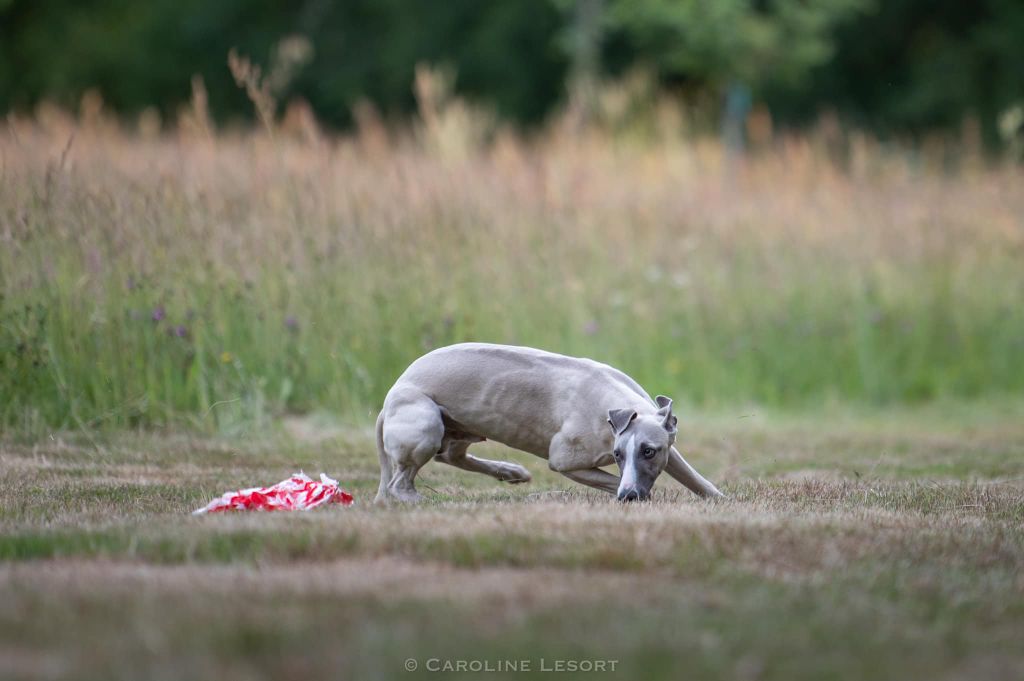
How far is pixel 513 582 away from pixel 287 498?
2198mm

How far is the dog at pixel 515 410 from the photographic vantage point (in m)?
6.29

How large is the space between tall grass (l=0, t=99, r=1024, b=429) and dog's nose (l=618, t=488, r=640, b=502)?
12.1ft

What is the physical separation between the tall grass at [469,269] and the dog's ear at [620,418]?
3586 millimetres

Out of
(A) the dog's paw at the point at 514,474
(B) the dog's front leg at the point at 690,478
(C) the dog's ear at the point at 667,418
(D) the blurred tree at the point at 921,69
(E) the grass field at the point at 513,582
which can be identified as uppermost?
(D) the blurred tree at the point at 921,69

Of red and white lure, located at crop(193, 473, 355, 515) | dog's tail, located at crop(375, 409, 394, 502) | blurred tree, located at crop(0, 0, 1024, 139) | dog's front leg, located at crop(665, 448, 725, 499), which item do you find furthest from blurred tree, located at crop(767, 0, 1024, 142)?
red and white lure, located at crop(193, 473, 355, 515)

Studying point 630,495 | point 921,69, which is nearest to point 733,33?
point 921,69

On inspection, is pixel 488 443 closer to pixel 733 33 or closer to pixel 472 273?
pixel 472 273

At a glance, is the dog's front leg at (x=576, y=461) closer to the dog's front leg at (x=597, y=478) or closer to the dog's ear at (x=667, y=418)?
the dog's front leg at (x=597, y=478)

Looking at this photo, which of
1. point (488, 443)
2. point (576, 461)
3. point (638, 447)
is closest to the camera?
point (638, 447)

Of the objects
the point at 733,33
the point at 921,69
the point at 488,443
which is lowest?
the point at 488,443

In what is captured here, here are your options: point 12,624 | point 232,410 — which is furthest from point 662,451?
point 232,410

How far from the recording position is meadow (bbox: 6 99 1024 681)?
3.80m

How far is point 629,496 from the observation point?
5969 mm

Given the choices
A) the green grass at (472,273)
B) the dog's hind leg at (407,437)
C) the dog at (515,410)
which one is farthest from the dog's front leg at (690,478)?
the green grass at (472,273)
